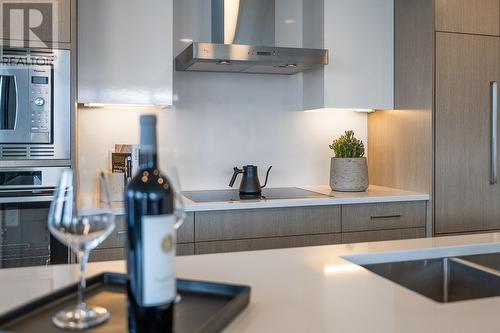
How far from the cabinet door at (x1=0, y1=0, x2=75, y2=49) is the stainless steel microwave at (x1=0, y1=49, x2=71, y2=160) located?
5cm

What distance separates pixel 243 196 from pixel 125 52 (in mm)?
1032

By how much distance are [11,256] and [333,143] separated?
1997mm

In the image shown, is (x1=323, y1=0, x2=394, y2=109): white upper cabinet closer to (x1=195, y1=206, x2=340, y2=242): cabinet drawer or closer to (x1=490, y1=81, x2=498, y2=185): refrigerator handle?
(x1=490, y1=81, x2=498, y2=185): refrigerator handle

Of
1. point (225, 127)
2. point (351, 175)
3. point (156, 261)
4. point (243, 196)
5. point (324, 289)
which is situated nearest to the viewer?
point (156, 261)

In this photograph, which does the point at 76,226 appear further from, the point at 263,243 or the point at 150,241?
the point at 263,243

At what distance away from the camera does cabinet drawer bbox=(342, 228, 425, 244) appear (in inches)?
119

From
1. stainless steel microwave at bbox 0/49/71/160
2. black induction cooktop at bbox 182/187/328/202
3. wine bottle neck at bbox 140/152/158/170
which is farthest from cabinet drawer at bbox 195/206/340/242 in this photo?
wine bottle neck at bbox 140/152/158/170

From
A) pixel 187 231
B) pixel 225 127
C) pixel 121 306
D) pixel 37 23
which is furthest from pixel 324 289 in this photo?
pixel 225 127

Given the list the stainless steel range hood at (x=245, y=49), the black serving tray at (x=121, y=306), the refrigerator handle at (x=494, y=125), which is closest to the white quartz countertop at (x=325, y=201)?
the refrigerator handle at (x=494, y=125)

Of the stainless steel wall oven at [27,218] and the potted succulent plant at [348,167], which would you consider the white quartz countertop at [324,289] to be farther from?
the potted succulent plant at [348,167]

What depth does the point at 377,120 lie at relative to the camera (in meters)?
3.65

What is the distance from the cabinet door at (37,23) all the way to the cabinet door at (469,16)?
2052 mm

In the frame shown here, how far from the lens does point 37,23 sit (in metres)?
2.57

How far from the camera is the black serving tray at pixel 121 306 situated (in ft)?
3.12
